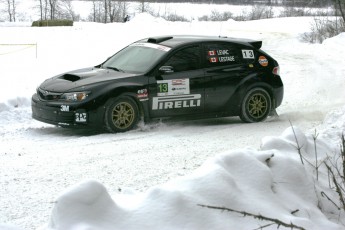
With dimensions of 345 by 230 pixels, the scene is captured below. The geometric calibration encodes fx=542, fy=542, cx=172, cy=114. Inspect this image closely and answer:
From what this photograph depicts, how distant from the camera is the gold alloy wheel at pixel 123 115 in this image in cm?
855

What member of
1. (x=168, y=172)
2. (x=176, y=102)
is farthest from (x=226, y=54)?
(x=168, y=172)

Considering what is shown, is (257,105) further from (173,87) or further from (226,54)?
(173,87)

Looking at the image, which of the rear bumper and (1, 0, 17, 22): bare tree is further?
(1, 0, 17, 22): bare tree

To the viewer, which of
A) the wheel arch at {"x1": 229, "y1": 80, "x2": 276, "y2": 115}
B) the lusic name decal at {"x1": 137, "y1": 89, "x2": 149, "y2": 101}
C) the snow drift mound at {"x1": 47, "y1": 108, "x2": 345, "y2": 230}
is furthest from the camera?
the wheel arch at {"x1": 229, "y1": 80, "x2": 276, "y2": 115}

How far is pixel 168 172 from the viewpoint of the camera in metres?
6.11

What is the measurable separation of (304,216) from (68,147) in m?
4.22

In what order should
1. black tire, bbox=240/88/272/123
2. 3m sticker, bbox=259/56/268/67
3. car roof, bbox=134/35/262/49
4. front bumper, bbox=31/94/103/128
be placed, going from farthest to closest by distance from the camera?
3m sticker, bbox=259/56/268/67 → black tire, bbox=240/88/272/123 → car roof, bbox=134/35/262/49 → front bumper, bbox=31/94/103/128

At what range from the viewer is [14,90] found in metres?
12.6

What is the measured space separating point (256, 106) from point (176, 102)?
1684 millimetres

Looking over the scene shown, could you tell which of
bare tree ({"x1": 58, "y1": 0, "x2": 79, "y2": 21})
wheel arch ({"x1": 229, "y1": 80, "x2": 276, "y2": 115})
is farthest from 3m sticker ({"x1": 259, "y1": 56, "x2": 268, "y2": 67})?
bare tree ({"x1": 58, "y1": 0, "x2": 79, "y2": 21})

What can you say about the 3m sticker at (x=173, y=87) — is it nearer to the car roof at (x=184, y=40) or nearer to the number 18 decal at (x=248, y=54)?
the car roof at (x=184, y=40)

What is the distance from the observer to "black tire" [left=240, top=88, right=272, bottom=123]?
969 cm

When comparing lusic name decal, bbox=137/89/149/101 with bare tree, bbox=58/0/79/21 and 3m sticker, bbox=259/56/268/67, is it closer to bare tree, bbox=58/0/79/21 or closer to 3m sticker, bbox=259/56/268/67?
3m sticker, bbox=259/56/268/67

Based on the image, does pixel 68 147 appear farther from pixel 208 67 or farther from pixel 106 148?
pixel 208 67
